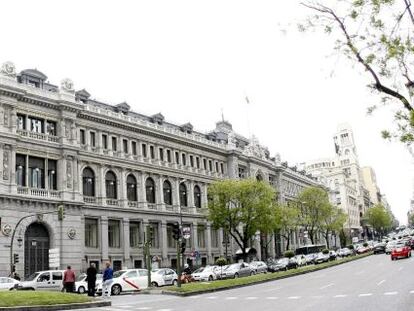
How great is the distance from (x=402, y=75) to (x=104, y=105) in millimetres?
44502

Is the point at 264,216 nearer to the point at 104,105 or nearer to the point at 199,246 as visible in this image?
the point at 199,246

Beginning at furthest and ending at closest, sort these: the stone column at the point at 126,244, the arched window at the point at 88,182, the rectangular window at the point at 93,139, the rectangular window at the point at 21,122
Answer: the stone column at the point at 126,244, the rectangular window at the point at 93,139, the arched window at the point at 88,182, the rectangular window at the point at 21,122

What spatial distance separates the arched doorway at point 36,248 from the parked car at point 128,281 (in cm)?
1215

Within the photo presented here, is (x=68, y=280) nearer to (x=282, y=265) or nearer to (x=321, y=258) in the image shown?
(x=282, y=265)

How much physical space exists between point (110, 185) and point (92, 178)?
2614 mm

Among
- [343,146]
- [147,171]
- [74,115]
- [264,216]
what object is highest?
[343,146]

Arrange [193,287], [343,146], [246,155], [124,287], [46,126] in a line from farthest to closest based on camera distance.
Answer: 1. [343,146]
2. [246,155]
3. [46,126]
4. [124,287]
5. [193,287]

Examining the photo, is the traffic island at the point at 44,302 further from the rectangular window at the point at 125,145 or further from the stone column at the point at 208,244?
the stone column at the point at 208,244

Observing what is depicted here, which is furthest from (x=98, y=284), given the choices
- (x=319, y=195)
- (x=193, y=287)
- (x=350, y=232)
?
(x=350, y=232)

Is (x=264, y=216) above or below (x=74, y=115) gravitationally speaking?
below

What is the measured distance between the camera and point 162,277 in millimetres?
37688

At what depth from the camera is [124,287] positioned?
32688 mm

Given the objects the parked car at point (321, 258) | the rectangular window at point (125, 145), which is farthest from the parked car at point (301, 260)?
the rectangular window at point (125, 145)

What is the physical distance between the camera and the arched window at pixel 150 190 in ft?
189
